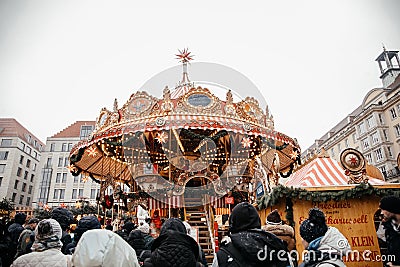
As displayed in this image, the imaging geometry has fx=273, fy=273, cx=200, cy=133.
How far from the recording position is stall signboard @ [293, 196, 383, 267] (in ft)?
20.8

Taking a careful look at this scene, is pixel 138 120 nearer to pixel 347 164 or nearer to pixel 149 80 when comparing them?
pixel 149 80

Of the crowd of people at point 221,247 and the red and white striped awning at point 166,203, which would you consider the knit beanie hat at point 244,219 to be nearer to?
the crowd of people at point 221,247

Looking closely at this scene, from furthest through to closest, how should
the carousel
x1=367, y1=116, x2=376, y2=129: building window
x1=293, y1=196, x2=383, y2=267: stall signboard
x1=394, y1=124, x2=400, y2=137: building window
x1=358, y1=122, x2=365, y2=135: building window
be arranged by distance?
x1=358, y1=122, x2=365, y2=135: building window → x1=367, y1=116, x2=376, y2=129: building window → x1=394, y1=124, x2=400, y2=137: building window → the carousel → x1=293, y1=196, x2=383, y2=267: stall signboard

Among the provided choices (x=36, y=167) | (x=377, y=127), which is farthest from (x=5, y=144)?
(x=377, y=127)

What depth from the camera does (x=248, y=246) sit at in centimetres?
201

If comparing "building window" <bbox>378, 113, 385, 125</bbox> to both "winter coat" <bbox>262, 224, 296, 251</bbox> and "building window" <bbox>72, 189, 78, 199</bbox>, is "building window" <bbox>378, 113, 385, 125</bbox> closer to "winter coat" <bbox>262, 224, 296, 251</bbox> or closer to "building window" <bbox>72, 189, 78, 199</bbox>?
"winter coat" <bbox>262, 224, 296, 251</bbox>

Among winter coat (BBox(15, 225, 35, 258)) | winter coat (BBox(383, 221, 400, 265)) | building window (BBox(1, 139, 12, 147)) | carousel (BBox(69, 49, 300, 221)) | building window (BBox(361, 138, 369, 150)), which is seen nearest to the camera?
winter coat (BBox(383, 221, 400, 265))

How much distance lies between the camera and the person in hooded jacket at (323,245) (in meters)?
2.13

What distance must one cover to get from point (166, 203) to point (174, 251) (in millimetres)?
8718

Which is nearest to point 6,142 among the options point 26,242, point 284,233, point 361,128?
point 26,242

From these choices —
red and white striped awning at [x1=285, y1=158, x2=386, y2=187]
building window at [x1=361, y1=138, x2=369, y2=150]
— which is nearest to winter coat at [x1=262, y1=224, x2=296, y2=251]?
red and white striped awning at [x1=285, y1=158, x2=386, y2=187]

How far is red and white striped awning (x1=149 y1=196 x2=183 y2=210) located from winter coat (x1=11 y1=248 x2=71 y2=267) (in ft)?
27.0

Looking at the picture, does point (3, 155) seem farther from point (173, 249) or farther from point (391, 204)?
point (391, 204)

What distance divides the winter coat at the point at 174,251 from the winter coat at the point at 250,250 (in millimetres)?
253
